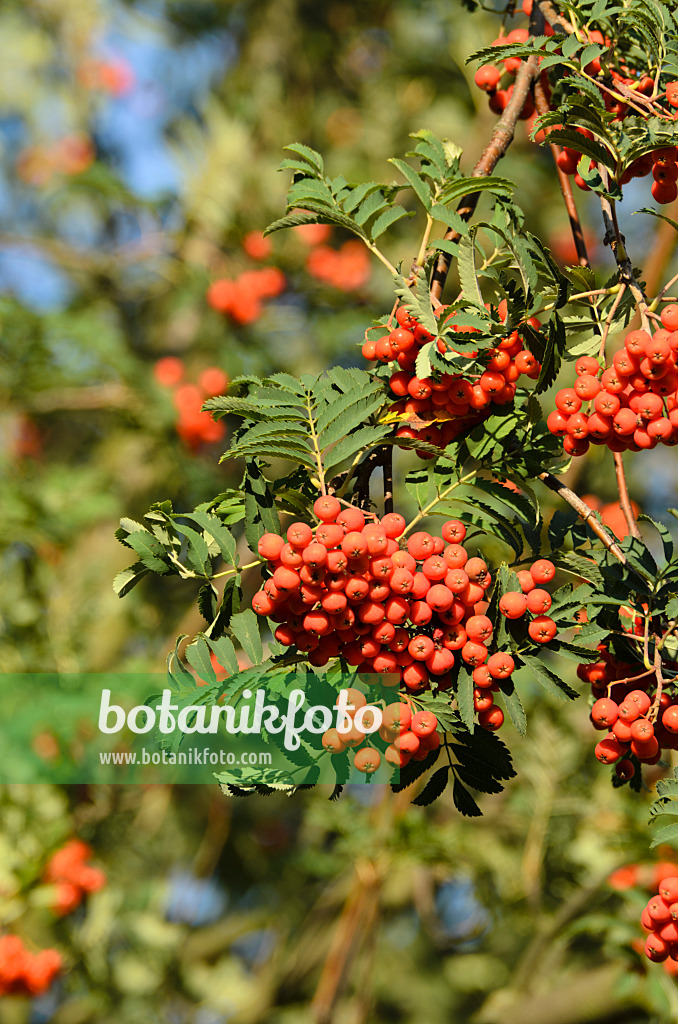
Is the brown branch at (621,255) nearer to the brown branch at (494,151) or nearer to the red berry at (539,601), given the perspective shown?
the brown branch at (494,151)

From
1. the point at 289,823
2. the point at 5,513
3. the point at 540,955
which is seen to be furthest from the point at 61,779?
the point at 289,823

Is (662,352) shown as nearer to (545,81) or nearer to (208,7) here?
(545,81)

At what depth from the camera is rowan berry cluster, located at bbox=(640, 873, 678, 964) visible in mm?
1055

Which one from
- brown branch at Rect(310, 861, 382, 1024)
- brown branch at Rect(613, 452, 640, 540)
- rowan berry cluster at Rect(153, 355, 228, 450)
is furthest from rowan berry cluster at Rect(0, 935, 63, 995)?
brown branch at Rect(613, 452, 640, 540)

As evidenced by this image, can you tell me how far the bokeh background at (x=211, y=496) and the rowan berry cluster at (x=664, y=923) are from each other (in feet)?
3.58

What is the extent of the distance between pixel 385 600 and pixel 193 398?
2789mm

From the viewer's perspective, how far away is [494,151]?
3.78 ft

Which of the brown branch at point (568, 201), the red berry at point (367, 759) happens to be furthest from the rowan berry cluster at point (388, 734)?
the brown branch at point (568, 201)

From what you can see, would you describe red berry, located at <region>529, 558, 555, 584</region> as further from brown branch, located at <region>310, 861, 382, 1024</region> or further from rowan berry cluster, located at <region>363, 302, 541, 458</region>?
brown branch, located at <region>310, 861, 382, 1024</region>

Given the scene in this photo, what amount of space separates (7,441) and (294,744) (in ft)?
15.0

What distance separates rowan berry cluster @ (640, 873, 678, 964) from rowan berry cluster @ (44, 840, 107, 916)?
2492 mm

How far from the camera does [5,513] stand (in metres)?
3.16

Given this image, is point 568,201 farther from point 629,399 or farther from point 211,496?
point 211,496

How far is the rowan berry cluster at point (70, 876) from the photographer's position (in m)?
2.97
